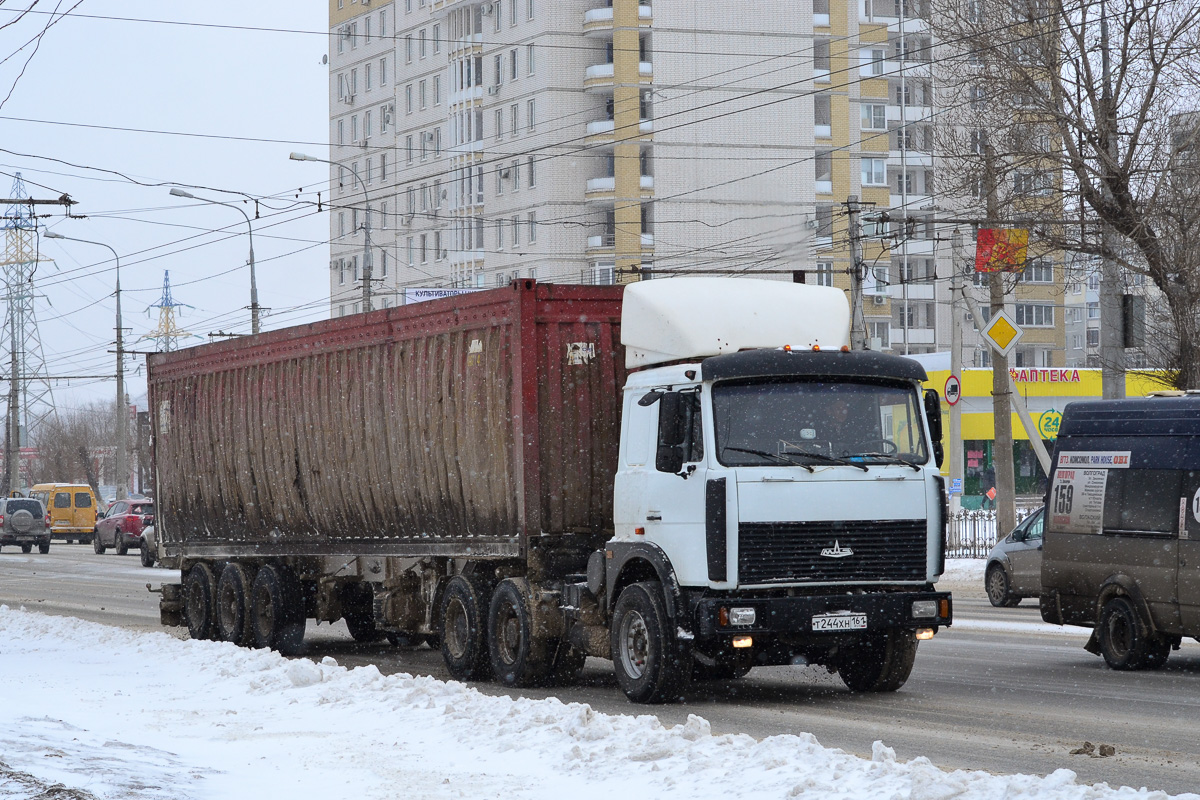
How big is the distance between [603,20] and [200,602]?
5751 centimetres

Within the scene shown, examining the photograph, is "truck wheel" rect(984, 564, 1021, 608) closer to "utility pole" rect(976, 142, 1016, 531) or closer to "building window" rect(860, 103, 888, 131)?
"utility pole" rect(976, 142, 1016, 531)

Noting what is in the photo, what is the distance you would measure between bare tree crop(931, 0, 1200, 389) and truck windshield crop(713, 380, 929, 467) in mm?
14038

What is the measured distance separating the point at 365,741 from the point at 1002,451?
22850 mm

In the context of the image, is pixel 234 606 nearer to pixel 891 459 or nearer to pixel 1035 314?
pixel 891 459

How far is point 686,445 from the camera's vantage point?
1174 cm

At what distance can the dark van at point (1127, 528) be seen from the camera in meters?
13.8

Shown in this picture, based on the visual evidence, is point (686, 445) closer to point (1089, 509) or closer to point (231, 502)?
point (1089, 509)

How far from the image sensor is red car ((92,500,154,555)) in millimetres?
49812

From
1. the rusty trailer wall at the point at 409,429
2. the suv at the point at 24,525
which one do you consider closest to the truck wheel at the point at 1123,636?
the rusty trailer wall at the point at 409,429

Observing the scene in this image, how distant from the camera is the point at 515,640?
44.3 feet

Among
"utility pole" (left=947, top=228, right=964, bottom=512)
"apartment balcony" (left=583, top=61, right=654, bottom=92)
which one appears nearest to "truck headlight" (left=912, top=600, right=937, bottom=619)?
"utility pole" (left=947, top=228, right=964, bottom=512)

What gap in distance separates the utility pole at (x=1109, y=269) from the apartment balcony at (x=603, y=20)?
49.6 meters

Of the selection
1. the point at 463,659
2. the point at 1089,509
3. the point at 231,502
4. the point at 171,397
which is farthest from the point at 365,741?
the point at 171,397

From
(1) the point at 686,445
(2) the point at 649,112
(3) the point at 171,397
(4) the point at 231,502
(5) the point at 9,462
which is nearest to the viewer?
(1) the point at 686,445
